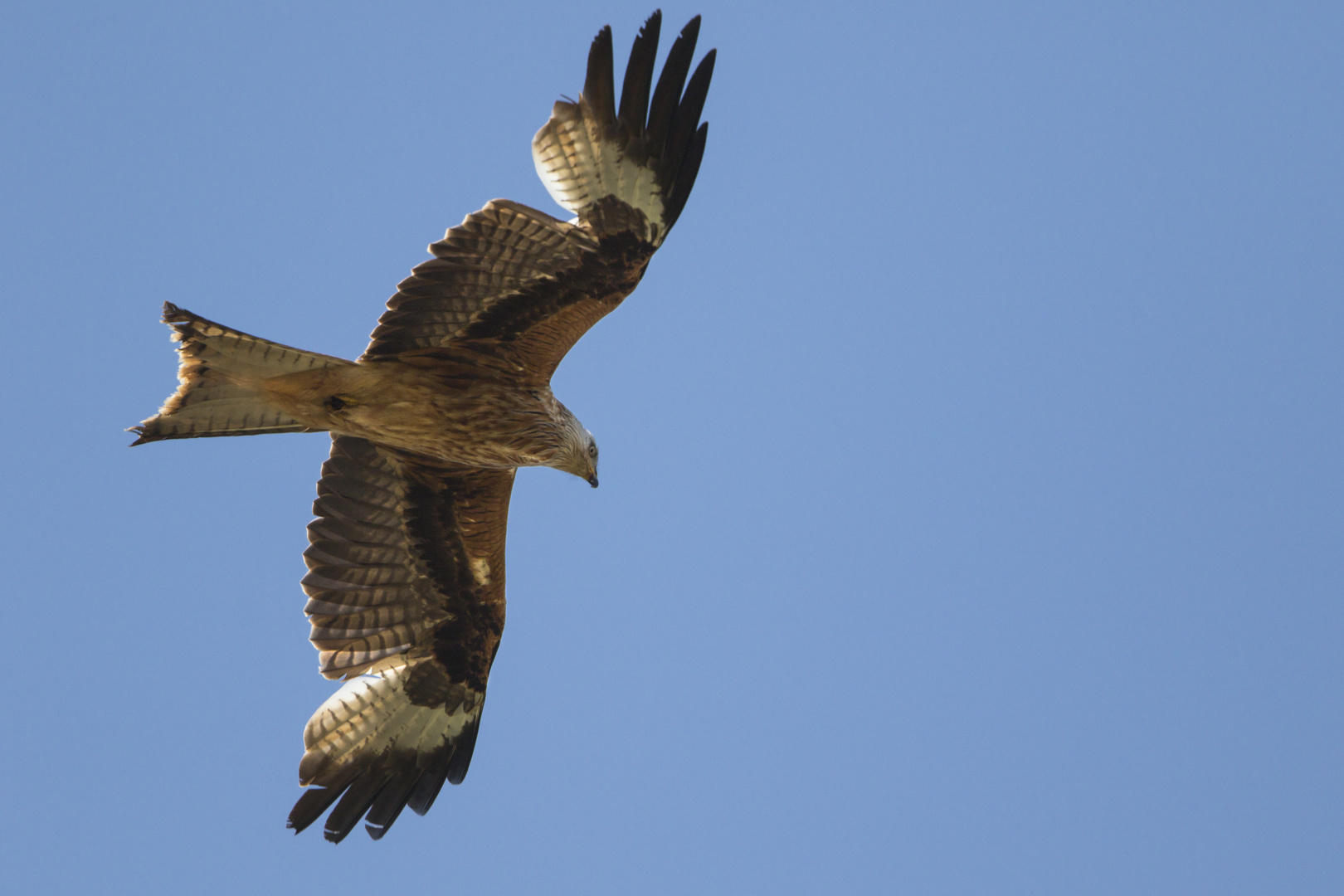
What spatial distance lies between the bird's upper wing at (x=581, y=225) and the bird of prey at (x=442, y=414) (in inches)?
0.4

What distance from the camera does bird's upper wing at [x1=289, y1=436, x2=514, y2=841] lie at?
803 centimetres

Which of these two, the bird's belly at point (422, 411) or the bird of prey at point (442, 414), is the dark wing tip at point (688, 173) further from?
the bird's belly at point (422, 411)

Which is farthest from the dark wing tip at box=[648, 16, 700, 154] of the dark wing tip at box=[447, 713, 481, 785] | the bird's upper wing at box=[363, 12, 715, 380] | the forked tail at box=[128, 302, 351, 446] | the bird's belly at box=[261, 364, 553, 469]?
the dark wing tip at box=[447, 713, 481, 785]

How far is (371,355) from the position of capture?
7082 mm

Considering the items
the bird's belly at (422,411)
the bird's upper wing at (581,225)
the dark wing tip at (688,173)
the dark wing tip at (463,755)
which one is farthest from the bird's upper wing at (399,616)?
the dark wing tip at (688,173)

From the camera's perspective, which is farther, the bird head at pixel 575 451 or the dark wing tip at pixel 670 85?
the bird head at pixel 575 451

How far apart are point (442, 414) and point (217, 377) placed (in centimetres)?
130

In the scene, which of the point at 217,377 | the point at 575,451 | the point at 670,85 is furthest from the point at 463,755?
the point at 670,85

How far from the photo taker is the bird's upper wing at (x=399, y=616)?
8.03 meters

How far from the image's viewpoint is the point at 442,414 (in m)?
7.30

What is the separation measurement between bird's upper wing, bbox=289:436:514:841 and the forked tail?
118 cm

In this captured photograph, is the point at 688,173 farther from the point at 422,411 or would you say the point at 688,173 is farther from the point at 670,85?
the point at 422,411

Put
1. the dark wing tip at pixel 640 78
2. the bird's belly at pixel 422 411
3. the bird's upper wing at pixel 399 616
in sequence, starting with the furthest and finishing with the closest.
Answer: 1. the bird's upper wing at pixel 399 616
2. the bird's belly at pixel 422 411
3. the dark wing tip at pixel 640 78

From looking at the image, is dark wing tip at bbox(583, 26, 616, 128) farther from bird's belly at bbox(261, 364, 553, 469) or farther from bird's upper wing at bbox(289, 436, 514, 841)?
bird's upper wing at bbox(289, 436, 514, 841)
